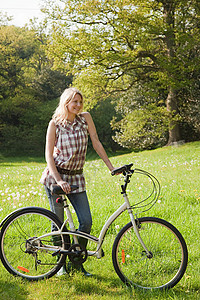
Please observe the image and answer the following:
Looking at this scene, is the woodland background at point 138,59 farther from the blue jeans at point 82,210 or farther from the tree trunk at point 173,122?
the blue jeans at point 82,210

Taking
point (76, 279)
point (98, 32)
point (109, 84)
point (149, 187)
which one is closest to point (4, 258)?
point (76, 279)

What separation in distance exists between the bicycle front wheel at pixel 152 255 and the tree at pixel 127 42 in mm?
15792

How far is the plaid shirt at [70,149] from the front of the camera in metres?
3.42

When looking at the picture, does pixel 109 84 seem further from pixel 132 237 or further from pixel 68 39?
pixel 132 237

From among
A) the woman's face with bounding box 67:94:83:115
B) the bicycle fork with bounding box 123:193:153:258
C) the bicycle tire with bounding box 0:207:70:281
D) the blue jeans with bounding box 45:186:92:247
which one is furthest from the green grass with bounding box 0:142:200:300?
the woman's face with bounding box 67:94:83:115

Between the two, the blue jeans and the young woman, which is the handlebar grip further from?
the blue jeans

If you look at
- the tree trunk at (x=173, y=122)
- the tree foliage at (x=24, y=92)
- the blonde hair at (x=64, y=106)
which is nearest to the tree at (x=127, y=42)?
the tree trunk at (x=173, y=122)

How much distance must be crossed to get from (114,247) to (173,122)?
1890 centimetres

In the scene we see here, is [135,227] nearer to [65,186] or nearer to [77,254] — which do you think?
[77,254]

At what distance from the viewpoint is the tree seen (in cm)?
1831

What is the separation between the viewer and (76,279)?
11.5 feet

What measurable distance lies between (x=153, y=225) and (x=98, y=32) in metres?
17.4

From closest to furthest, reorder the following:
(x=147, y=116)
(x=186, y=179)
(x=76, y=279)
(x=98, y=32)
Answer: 1. (x=76, y=279)
2. (x=186, y=179)
3. (x=98, y=32)
4. (x=147, y=116)

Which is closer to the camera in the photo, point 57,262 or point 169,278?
point 169,278
